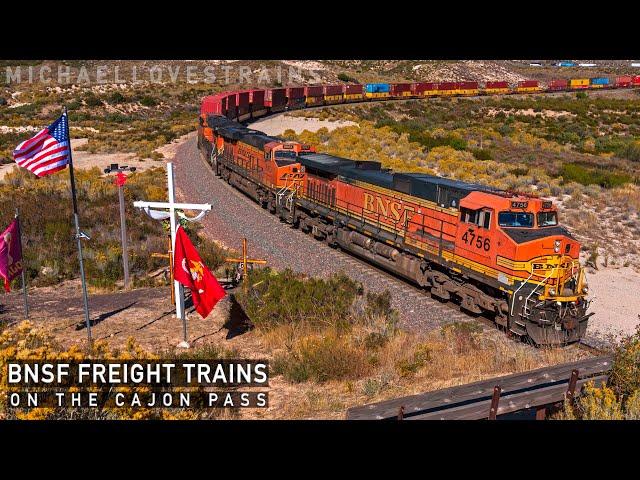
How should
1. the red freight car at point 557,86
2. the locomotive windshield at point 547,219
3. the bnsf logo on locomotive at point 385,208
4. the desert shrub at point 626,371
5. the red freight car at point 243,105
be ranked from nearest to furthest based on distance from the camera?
the desert shrub at point 626,371 < the locomotive windshield at point 547,219 < the bnsf logo on locomotive at point 385,208 < the red freight car at point 243,105 < the red freight car at point 557,86

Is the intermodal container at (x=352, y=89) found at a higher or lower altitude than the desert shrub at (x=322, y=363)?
higher

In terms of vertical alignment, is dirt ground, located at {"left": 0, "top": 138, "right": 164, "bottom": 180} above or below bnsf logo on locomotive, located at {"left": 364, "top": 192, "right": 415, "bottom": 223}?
below

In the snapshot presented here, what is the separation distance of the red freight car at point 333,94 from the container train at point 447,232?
62.4m

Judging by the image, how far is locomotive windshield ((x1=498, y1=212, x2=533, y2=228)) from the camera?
59.8ft

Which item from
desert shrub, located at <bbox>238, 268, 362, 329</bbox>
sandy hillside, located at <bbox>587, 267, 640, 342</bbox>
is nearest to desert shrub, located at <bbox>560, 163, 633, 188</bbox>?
sandy hillside, located at <bbox>587, 267, 640, 342</bbox>

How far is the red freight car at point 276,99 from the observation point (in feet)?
271

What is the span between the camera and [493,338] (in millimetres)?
17859

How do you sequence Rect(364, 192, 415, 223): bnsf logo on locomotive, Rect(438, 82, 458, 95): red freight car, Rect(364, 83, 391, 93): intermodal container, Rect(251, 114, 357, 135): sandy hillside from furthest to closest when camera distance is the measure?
Rect(438, 82, 458, 95): red freight car → Rect(364, 83, 391, 93): intermodal container → Rect(251, 114, 357, 135): sandy hillside → Rect(364, 192, 415, 223): bnsf logo on locomotive

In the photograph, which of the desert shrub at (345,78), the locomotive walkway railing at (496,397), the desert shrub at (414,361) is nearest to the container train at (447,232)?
the desert shrub at (414,361)

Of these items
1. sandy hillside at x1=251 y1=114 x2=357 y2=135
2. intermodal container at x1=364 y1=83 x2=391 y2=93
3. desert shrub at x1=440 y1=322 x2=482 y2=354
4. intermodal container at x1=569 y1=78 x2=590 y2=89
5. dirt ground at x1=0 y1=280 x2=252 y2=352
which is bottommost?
desert shrub at x1=440 y1=322 x2=482 y2=354

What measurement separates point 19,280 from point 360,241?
12.7 metres

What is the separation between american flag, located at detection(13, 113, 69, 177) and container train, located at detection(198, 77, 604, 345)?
11476 millimetres

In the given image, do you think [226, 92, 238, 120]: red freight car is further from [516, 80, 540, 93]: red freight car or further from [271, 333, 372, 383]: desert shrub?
[516, 80, 540, 93]: red freight car

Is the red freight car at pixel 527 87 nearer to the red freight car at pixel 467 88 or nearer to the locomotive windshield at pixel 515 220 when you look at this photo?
the red freight car at pixel 467 88
